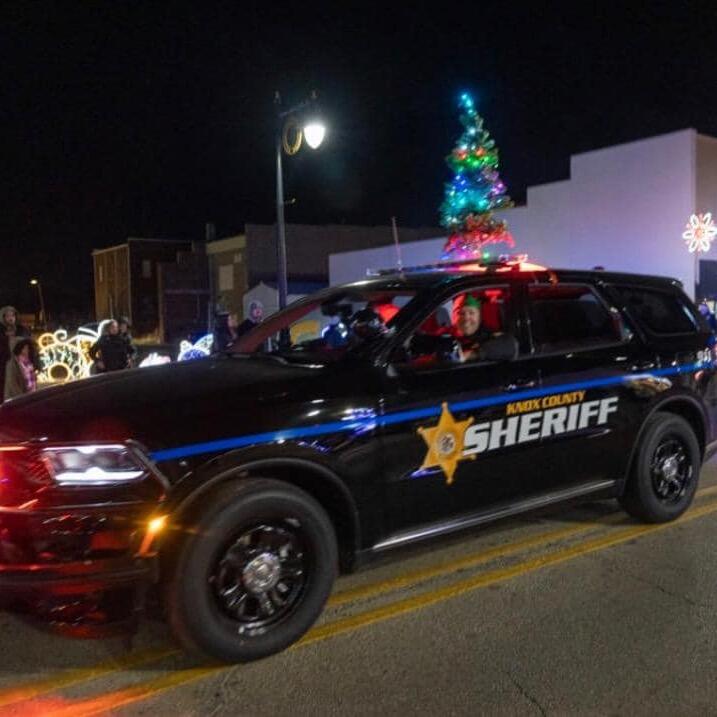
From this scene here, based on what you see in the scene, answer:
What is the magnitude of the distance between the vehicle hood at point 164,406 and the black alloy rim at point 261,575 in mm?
514

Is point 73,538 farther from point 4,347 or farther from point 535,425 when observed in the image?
point 4,347

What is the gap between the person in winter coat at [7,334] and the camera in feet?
27.0

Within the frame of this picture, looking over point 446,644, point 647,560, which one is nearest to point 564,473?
point 647,560

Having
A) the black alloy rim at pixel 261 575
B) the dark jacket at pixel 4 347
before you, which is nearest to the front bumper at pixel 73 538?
the black alloy rim at pixel 261 575

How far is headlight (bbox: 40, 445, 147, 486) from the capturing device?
3.20 meters

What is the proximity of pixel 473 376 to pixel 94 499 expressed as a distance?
2.08 m

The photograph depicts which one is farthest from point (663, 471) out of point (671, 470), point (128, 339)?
point (128, 339)

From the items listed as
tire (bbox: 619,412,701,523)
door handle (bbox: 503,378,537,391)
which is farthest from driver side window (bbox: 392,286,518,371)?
tire (bbox: 619,412,701,523)

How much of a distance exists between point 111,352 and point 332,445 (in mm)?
6450

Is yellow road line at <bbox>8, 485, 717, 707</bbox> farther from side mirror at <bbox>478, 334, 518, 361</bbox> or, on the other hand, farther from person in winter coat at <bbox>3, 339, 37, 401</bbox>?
person in winter coat at <bbox>3, 339, 37, 401</bbox>

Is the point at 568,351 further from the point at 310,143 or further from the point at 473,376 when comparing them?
the point at 310,143

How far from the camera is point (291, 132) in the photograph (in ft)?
39.7

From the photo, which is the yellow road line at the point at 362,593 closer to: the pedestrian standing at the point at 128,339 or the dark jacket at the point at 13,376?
the dark jacket at the point at 13,376

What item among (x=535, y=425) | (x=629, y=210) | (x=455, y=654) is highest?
(x=629, y=210)
